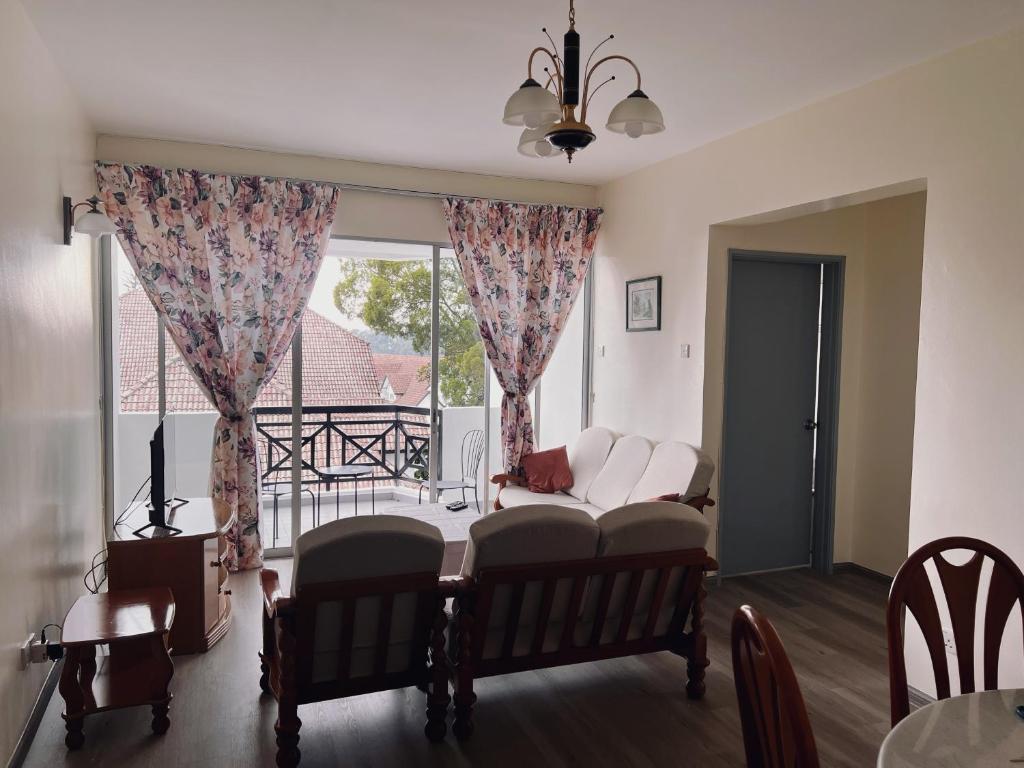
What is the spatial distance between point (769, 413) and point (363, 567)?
326 cm

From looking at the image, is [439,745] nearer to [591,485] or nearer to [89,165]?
[591,485]

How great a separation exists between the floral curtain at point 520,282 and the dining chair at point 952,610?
3.57 metres

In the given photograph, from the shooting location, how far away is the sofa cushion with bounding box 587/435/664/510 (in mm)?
4719

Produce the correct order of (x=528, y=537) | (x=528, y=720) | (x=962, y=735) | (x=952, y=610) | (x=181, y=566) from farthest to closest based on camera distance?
(x=181, y=566) < (x=528, y=720) < (x=528, y=537) < (x=952, y=610) < (x=962, y=735)

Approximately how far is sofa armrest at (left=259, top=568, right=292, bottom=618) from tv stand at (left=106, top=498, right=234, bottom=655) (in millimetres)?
664

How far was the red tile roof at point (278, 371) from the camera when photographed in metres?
4.61

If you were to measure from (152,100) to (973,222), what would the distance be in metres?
4.02

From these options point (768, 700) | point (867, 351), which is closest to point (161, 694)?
point (768, 700)

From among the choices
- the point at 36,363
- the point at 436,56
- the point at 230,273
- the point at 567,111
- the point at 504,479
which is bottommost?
the point at 504,479

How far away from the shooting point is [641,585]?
2.90 meters

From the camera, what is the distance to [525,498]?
4945 millimetres

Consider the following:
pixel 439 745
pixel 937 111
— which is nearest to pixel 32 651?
pixel 439 745

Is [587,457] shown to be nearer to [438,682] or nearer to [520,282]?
[520,282]

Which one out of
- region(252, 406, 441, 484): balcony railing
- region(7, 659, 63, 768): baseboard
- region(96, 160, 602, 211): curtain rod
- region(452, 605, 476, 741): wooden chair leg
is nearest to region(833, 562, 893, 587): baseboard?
region(252, 406, 441, 484): balcony railing
